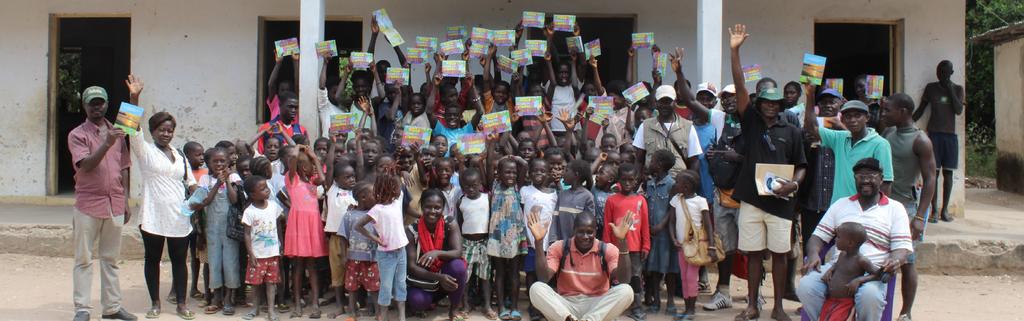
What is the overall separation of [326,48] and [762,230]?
152 inches

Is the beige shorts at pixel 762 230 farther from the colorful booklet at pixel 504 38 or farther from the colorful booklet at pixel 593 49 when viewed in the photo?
the colorful booklet at pixel 504 38

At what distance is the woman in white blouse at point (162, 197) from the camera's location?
6.10 meters

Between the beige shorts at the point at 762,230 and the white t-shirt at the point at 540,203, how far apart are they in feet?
4.04

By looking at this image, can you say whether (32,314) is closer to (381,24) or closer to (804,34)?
(381,24)

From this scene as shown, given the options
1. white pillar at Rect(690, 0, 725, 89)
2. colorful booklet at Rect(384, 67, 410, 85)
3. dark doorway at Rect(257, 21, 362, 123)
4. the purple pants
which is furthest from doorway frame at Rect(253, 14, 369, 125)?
the purple pants

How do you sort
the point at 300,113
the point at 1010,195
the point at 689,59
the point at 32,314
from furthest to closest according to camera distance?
the point at 1010,195, the point at 689,59, the point at 300,113, the point at 32,314

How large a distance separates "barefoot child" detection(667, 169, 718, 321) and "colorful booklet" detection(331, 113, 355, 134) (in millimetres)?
2624

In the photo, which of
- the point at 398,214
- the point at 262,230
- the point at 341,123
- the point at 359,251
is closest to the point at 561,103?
the point at 341,123

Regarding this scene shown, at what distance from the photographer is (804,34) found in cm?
979

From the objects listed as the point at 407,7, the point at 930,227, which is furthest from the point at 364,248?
the point at 930,227

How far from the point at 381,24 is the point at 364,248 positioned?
2.72 meters

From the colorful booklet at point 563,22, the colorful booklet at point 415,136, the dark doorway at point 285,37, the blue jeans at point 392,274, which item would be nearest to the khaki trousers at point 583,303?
the blue jeans at point 392,274

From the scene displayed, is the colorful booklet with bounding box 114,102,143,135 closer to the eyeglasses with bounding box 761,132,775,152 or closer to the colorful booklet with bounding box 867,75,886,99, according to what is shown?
the eyeglasses with bounding box 761,132,775,152

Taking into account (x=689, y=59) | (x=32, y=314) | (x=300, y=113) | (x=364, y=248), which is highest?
(x=689, y=59)
